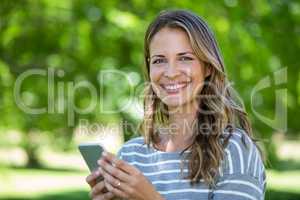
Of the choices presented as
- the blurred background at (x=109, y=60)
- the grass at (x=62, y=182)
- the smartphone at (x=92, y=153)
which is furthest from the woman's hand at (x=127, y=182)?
the grass at (x=62, y=182)

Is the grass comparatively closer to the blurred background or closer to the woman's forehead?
the blurred background

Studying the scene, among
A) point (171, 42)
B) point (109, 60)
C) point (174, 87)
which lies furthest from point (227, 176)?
point (109, 60)

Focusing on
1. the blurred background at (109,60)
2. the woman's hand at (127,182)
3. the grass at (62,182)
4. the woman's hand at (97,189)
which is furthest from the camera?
the grass at (62,182)

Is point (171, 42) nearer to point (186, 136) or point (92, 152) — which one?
point (186, 136)

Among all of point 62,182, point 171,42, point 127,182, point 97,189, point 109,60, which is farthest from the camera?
point 62,182

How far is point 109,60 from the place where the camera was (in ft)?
21.2

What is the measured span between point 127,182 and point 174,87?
457 millimetres

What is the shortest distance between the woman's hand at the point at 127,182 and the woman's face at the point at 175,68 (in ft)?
1.35

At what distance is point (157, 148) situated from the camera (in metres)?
2.29

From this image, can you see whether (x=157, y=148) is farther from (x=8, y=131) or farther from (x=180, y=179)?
(x=8, y=131)

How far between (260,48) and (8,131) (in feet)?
13.2

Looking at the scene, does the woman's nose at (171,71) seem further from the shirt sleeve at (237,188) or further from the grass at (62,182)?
the grass at (62,182)

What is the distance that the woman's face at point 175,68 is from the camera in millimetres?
2194

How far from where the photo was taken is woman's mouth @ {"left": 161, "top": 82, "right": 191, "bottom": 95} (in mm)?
2238
